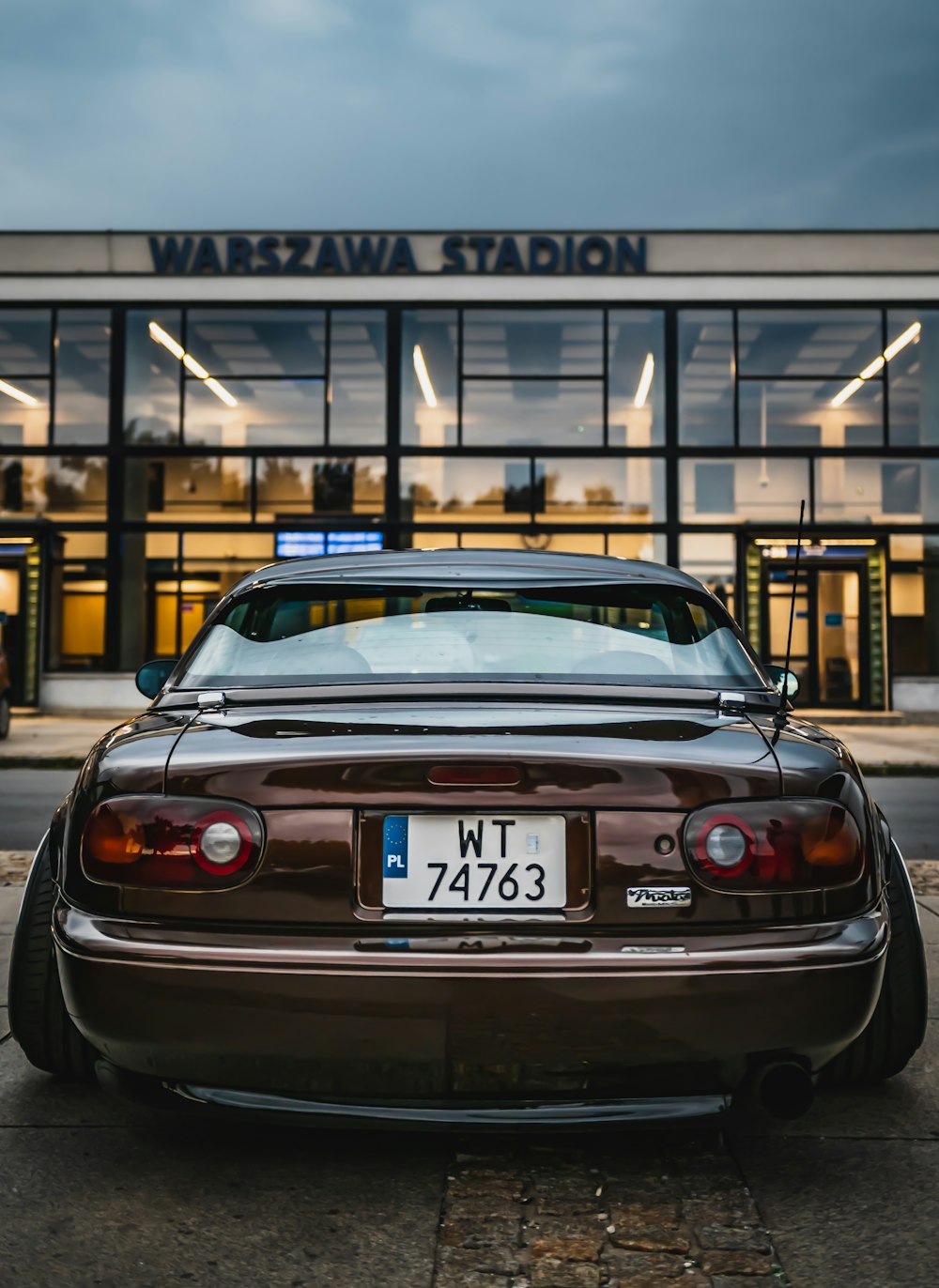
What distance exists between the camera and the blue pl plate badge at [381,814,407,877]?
228cm

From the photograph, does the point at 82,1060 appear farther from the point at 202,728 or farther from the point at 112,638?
the point at 112,638

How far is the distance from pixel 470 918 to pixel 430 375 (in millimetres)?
20090

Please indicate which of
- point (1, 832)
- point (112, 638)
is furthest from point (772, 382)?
point (1, 832)

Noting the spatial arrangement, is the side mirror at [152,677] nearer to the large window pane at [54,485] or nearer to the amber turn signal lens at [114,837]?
the amber turn signal lens at [114,837]

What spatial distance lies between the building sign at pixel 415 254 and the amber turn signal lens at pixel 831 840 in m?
20.2

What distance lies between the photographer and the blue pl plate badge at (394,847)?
228cm

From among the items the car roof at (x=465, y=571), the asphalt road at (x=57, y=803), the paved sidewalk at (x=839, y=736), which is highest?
the car roof at (x=465, y=571)

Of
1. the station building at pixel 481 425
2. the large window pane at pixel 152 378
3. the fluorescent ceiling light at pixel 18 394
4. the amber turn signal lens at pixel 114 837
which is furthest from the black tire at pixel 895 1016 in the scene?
the fluorescent ceiling light at pixel 18 394

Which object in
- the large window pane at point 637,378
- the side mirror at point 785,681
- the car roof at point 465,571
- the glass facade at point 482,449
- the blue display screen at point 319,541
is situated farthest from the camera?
the large window pane at point 637,378

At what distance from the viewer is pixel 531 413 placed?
70.2 ft

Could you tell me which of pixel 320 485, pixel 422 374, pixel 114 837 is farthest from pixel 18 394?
pixel 114 837

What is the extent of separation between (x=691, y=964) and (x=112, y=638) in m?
20.0

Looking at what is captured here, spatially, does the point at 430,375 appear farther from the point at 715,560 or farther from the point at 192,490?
the point at 715,560

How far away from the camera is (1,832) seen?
25.8 feet
